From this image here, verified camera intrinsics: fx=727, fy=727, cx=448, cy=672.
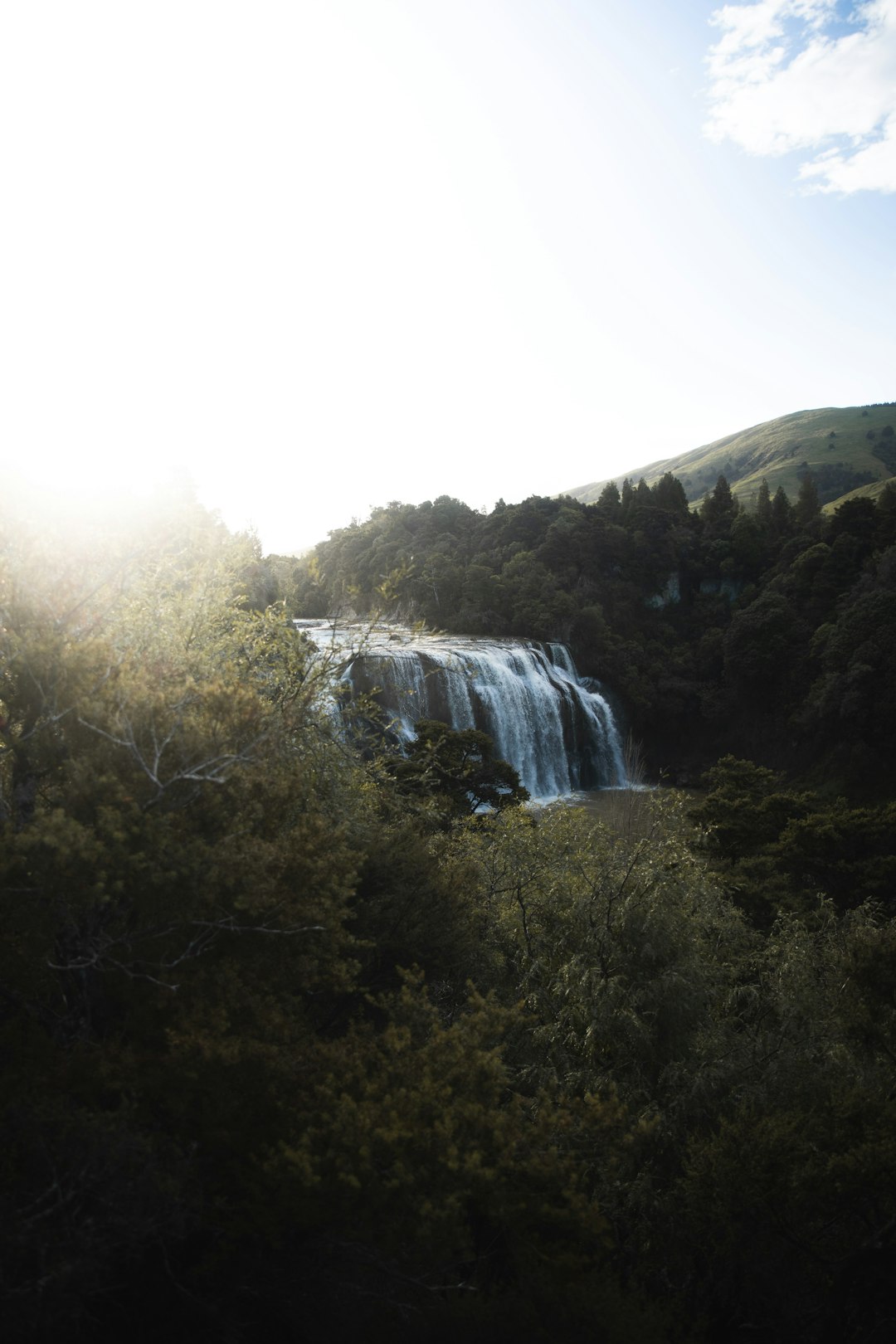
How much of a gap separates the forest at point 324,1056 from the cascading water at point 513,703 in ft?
69.1

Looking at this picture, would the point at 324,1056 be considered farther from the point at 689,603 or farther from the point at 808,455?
the point at 808,455

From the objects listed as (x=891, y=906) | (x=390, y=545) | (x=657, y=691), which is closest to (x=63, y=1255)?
(x=891, y=906)

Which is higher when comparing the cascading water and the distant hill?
the distant hill

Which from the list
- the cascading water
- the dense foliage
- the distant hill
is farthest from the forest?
the distant hill

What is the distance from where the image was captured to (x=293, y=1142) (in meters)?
5.78

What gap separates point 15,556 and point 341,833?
4306 millimetres

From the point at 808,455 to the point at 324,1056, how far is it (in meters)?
158

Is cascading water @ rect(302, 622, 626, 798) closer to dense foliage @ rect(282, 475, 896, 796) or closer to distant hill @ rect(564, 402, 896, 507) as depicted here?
dense foliage @ rect(282, 475, 896, 796)

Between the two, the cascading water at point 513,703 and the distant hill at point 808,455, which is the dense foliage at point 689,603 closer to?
the cascading water at point 513,703

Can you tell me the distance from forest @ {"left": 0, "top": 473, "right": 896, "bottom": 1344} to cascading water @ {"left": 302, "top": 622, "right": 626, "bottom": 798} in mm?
21052

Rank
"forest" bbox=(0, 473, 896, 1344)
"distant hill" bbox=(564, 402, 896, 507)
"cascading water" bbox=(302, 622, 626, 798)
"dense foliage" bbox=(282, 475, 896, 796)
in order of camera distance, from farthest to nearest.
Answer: "distant hill" bbox=(564, 402, 896, 507) < "dense foliage" bbox=(282, 475, 896, 796) < "cascading water" bbox=(302, 622, 626, 798) < "forest" bbox=(0, 473, 896, 1344)

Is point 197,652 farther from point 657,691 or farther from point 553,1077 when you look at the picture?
point 657,691

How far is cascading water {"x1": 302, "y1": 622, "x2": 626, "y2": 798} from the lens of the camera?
33500 millimetres

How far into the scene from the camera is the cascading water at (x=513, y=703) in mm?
33500
